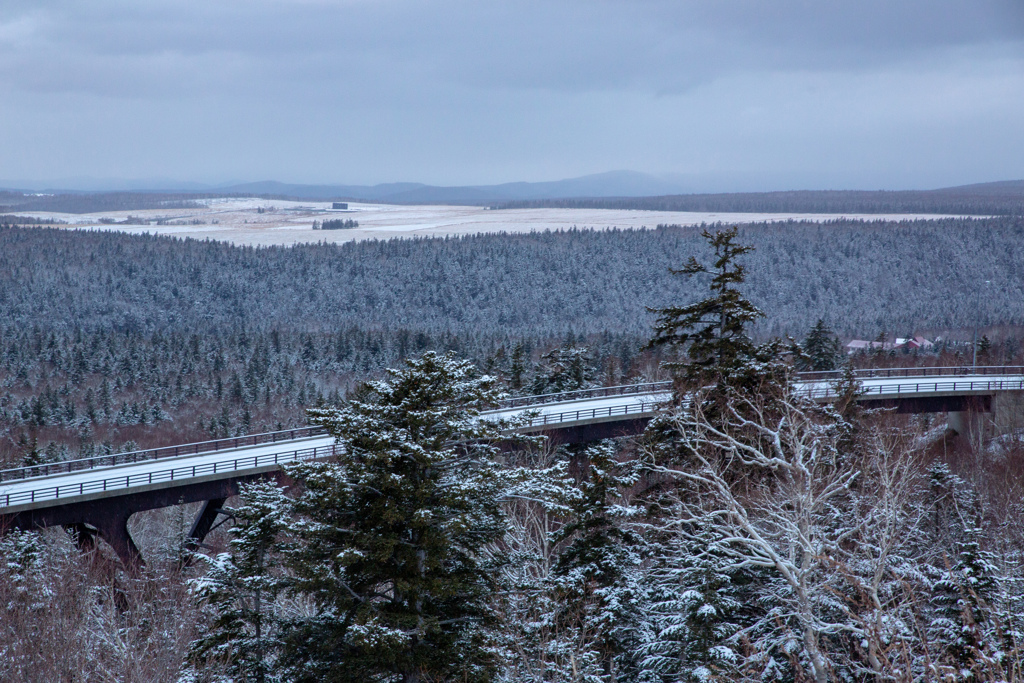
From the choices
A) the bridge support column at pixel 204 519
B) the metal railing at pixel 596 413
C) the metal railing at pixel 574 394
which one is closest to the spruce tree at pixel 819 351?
the metal railing at pixel 574 394

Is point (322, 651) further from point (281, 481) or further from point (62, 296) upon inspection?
point (62, 296)

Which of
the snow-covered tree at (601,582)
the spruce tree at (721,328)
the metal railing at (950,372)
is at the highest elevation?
the spruce tree at (721,328)

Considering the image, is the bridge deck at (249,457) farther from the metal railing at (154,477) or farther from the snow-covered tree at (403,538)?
the snow-covered tree at (403,538)

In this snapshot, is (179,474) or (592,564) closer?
(592,564)

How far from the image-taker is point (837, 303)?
198 meters

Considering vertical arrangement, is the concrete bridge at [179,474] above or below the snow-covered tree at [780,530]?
below

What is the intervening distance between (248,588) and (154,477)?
51.2 ft

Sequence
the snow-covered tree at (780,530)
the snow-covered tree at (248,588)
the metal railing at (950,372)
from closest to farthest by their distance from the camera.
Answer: the snow-covered tree at (780,530)
the snow-covered tree at (248,588)
the metal railing at (950,372)

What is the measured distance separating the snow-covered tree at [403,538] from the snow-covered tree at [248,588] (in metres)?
1.09

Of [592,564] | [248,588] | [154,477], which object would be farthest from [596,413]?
[248,588]

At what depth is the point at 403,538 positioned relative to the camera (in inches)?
675

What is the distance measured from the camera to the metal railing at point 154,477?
29703 millimetres

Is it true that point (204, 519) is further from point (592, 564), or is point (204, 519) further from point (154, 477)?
point (592, 564)

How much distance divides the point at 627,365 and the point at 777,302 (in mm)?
120779
